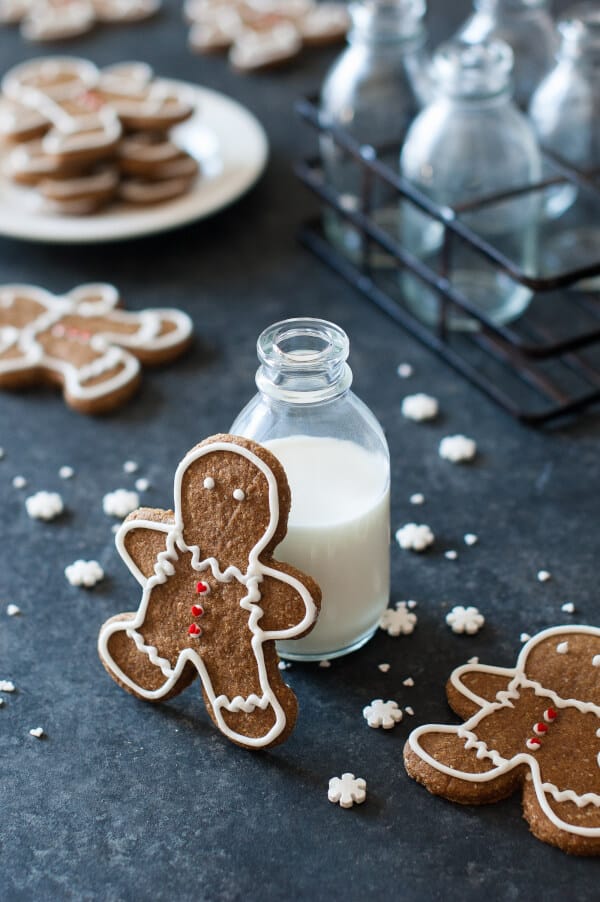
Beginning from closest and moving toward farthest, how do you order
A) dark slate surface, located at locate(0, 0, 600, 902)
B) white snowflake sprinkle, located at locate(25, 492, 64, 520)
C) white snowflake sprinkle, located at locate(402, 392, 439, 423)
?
dark slate surface, located at locate(0, 0, 600, 902), white snowflake sprinkle, located at locate(25, 492, 64, 520), white snowflake sprinkle, located at locate(402, 392, 439, 423)

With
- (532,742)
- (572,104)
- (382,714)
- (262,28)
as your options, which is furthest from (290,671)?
(262,28)

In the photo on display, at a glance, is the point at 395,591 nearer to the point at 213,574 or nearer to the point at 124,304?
the point at 213,574

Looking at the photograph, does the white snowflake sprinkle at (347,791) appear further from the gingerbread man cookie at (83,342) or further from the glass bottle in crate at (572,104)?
the glass bottle in crate at (572,104)

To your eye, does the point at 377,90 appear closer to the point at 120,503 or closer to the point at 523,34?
the point at 523,34

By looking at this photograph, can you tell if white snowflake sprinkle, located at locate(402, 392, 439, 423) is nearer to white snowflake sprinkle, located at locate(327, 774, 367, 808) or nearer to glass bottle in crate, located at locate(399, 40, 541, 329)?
glass bottle in crate, located at locate(399, 40, 541, 329)

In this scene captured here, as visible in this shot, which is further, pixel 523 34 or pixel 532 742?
pixel 523 34

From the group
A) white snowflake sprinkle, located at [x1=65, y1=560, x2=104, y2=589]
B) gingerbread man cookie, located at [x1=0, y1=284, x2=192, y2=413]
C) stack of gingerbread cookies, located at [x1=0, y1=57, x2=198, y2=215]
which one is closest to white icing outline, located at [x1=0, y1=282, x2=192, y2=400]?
gingerbread man cookie, located at [x1=0, y1=284, x2=192, y2=413]

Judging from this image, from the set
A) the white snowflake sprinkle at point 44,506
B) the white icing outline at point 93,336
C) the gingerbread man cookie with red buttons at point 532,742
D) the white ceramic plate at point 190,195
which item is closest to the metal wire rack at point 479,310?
the white ceramic plate at point 190,195
